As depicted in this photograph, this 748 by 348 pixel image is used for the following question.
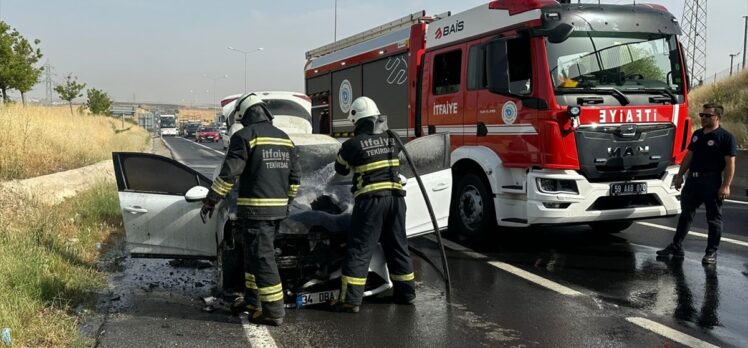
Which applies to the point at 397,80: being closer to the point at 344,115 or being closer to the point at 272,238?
the point at 344,115

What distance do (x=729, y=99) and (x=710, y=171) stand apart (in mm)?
25920

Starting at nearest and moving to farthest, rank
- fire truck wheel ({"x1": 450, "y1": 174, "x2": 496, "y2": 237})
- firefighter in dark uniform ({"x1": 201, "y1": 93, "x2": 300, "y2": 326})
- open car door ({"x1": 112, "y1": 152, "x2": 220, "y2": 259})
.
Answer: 1. firefighter in dark uniform ({"x1": 201, "y1": 93, "x2": 300, "y2": 326})
2. open car door ({"x1": 112, "y1": 152, "x2": 220, "y2": 259})
3. fire truck wheel ({"x1": 450, "y1": 174, "x2": 496, "y2": 237})

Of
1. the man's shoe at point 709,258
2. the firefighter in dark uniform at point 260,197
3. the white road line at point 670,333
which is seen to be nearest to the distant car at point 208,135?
the man's shoe at point 709,258

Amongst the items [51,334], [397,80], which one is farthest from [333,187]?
[397,80]

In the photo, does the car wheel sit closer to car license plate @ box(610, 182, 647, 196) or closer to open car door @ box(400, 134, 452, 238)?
open car door @ box(400, 134, 452, 238)

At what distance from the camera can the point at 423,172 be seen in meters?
5.66

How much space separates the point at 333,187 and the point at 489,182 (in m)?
2.15

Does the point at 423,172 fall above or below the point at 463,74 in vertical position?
below

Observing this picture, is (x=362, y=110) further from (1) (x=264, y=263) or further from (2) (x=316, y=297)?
(2) (x=316, y=297)

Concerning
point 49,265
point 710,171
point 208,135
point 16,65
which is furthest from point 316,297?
point 208,135

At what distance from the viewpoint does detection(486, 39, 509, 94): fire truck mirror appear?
6480 mm

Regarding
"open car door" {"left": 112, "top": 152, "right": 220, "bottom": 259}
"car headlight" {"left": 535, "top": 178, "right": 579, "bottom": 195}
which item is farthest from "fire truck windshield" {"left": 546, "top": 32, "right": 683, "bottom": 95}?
"open car door" {"left": 112, "top": 152, "right": 220, "bottom": 259}

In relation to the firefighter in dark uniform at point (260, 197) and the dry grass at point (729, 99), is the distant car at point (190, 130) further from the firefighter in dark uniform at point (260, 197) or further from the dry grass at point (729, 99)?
the firefighter in dark uniform at point (260, 197)

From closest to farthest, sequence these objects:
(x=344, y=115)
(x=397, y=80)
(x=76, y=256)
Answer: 1. (x=76, y=256)
2. (x=397, y=80)
3. (x=344, y=115)
